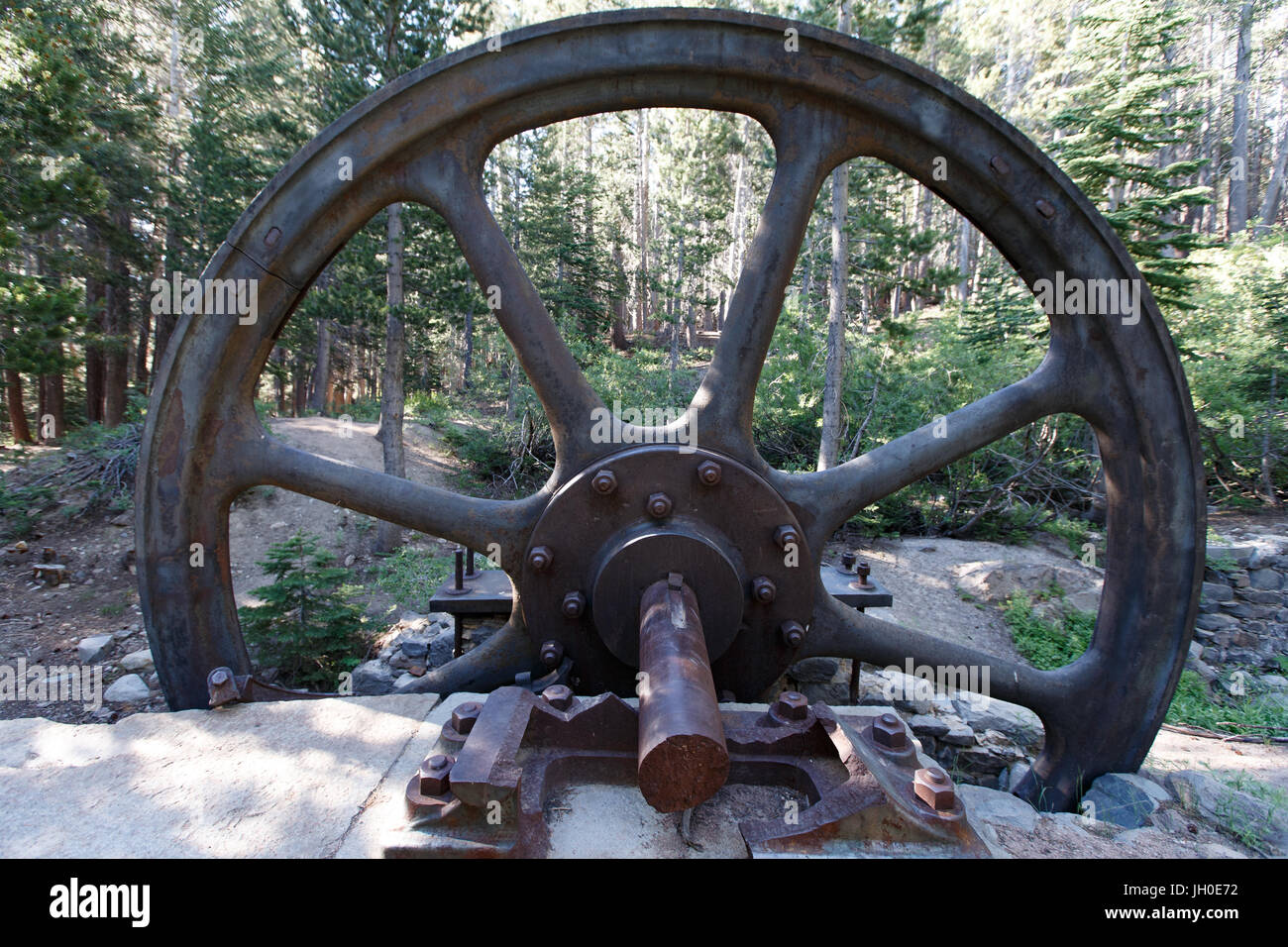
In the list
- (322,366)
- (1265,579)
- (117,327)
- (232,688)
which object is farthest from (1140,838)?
(322,366)

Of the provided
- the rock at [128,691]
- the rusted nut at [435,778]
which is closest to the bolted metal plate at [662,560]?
the rusted nut at [435,778]

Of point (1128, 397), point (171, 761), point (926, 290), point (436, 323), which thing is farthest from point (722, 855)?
point (436, 323)

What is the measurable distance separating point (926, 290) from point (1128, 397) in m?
7.50

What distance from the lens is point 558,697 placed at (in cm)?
193

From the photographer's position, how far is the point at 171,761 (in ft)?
6.43

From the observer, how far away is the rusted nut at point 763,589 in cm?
240

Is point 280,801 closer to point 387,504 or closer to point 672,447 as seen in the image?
point 387,504

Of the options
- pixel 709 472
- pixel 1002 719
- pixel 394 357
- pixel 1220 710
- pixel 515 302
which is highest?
pixel 394 357

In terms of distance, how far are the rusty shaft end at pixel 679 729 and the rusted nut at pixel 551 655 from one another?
627 millimetres

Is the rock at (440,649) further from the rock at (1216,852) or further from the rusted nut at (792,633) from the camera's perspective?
the rock at (1216,852)

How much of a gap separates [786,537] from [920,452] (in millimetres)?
701

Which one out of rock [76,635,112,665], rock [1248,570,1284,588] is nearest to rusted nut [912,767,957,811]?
rock [76,635,112,665]

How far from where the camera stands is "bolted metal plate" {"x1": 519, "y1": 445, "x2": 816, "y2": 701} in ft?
7.58

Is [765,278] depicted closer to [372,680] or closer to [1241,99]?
[372,680]
